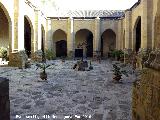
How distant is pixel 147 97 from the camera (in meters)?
3.05

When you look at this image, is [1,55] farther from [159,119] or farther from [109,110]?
[159,119]

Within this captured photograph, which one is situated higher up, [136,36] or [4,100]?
[136,36]

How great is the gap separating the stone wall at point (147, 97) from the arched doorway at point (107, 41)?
103ft

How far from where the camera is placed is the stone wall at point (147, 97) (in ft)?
9.00

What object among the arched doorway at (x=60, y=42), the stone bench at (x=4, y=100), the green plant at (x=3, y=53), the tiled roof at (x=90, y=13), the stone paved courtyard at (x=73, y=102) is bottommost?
the stone paved courtyard at (x=73, y=102)

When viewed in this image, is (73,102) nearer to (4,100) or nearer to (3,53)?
(4,100)

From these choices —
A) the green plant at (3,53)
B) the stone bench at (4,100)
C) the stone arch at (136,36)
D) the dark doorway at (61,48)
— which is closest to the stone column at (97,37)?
the dark doorway at (61,48)

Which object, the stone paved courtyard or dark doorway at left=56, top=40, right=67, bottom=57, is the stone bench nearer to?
the stone paved courtyard

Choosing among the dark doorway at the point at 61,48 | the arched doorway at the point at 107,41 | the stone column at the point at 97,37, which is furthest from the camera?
the dark doorway at the point at 61,48

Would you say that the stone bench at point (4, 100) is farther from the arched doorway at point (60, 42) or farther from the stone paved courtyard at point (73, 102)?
the arched doorway at point (60, 42)

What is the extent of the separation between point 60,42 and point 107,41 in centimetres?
668

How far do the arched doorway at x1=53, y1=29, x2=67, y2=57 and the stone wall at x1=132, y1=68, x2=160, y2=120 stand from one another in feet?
103

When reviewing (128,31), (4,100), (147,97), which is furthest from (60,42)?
(147,97)

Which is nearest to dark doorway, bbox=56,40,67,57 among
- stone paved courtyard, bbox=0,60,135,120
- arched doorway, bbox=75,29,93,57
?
arched doorway, bbox=75,29,93,57
